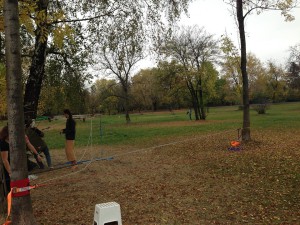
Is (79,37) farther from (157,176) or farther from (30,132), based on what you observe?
(157,176)

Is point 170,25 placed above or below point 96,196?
above

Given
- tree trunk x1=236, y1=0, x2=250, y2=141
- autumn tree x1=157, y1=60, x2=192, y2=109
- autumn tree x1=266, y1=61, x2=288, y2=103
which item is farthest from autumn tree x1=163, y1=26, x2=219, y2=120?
autumn tree x1=266, y1=61, x2=288, y2=103

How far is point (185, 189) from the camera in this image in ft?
22.5

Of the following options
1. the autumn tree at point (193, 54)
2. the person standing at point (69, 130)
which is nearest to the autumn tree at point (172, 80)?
the autumn tree at point (193, 54)

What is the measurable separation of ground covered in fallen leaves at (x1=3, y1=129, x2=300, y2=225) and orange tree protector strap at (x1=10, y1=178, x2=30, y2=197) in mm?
1223

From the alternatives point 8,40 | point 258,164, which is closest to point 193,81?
point 258,164

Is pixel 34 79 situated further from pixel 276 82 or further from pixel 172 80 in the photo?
pixel 276 82

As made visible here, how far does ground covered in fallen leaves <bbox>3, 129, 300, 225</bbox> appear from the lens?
526 cm

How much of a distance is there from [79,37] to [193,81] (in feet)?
72.6

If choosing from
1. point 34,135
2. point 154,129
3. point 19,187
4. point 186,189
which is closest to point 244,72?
point 186,189

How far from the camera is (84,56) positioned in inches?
480

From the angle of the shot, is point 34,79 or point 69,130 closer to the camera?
point 69,130

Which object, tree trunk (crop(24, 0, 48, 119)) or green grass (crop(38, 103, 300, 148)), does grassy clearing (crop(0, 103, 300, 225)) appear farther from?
green grass (crop(38, 103, 300, 148))

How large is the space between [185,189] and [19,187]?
12.5ft
